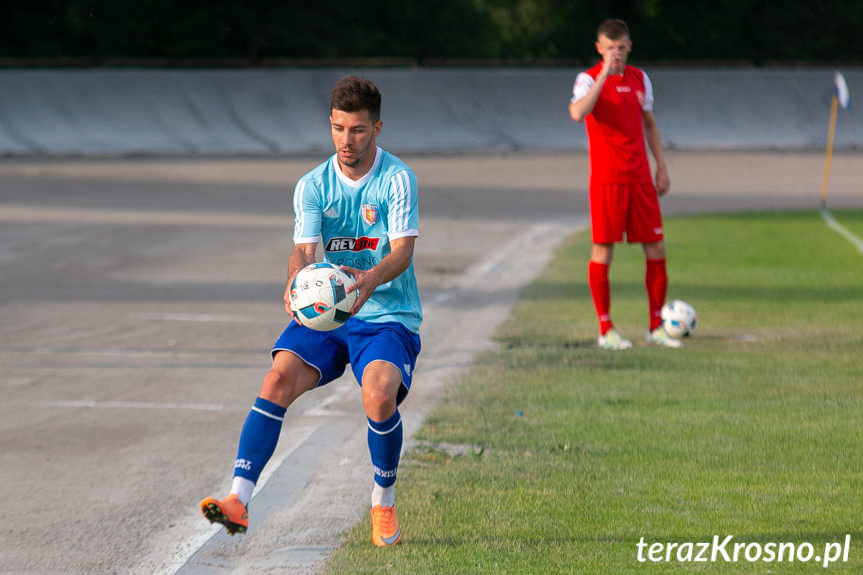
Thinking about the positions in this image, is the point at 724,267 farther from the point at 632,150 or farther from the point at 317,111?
the point at 317,111

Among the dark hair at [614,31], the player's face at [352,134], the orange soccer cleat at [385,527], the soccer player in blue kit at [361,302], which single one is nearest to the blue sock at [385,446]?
the soccer player in blue kit at [361,302]

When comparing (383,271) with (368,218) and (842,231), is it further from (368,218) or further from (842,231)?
(842,231)

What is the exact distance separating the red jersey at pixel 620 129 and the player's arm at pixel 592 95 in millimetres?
238

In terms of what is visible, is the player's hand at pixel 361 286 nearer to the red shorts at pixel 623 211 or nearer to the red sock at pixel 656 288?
the red shorts at pixel 623 211

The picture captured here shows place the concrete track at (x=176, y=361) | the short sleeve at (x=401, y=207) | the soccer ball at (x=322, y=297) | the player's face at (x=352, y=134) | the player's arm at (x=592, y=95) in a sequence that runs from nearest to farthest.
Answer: the soccer ball at (x=322, y=297)
the player's face at (x=352, y=134)
the short sleeve at (x=401, y=207)
the concrete track at (x=176, y=361)
the player's arm at (x=592, y=95)

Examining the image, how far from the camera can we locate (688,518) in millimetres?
5156

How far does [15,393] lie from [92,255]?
25.4 feet

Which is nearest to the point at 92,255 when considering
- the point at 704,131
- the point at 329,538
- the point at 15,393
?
the point at 15,393

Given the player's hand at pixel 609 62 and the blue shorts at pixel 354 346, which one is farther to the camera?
the player's hand at pixel 609 62

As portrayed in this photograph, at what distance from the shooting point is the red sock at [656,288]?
9.67m

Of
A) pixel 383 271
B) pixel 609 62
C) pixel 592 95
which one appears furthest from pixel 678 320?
pixel 383 271

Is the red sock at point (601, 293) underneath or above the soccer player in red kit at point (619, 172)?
underneath

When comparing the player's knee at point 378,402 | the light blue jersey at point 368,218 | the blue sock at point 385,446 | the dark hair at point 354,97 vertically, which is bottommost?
the blue sock at point 385,446

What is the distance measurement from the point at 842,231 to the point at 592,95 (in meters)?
11.3
